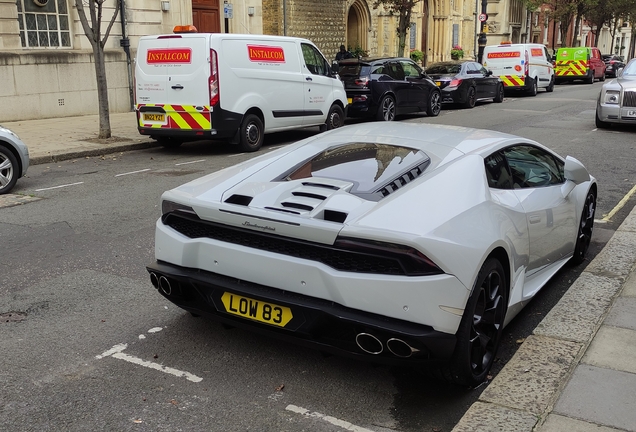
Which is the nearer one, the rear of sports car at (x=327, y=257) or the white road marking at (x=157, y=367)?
the rear of sports car at (x=327, y=257)

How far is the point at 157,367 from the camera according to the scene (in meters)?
4.00

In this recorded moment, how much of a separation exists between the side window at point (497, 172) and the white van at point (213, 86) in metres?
8.21

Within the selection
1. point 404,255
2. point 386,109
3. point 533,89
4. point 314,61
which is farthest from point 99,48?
point 533,89

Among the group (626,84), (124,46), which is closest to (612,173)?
(626,84)

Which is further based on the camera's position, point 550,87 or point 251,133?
point 550,87

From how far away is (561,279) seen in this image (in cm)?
572

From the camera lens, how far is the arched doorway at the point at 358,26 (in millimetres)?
33062

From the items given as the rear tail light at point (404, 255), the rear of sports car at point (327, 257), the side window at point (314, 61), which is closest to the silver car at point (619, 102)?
the side window at point (314, 61)

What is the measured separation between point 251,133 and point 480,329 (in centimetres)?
958

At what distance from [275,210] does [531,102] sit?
72.5ft

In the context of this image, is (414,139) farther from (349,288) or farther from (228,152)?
(228,152)

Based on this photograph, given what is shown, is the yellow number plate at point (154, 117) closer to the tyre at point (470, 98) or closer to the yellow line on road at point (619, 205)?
the yellow line on road at point (619, 205)

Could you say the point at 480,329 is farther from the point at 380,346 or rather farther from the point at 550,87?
the point at 550,87

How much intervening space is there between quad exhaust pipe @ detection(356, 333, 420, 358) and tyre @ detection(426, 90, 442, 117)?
1670 centimetres
